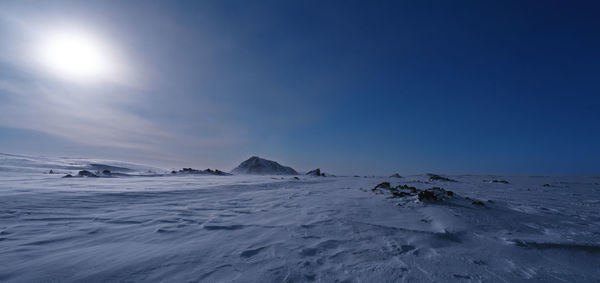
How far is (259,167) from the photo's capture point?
101 ft

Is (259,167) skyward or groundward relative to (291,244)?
skyward

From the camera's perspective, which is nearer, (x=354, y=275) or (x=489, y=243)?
(x=354, y=275)

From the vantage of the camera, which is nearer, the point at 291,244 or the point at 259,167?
the point at 291,244

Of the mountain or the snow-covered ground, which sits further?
the mountain

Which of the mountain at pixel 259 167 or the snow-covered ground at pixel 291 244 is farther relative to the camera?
the mountain at pixel 259 167

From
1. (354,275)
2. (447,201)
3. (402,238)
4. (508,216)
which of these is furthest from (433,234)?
(447,201)

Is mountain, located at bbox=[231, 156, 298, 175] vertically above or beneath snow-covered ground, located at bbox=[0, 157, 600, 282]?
above

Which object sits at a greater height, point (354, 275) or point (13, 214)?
point (13, 214)

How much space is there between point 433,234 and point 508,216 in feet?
6.38

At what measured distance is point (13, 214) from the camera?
9.86 ft

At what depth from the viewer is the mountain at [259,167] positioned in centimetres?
3006

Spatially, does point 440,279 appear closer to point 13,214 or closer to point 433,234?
point 433,234

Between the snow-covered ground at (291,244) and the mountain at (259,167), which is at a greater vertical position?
the mountain at (259,167)

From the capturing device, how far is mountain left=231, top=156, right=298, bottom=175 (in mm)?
30062
